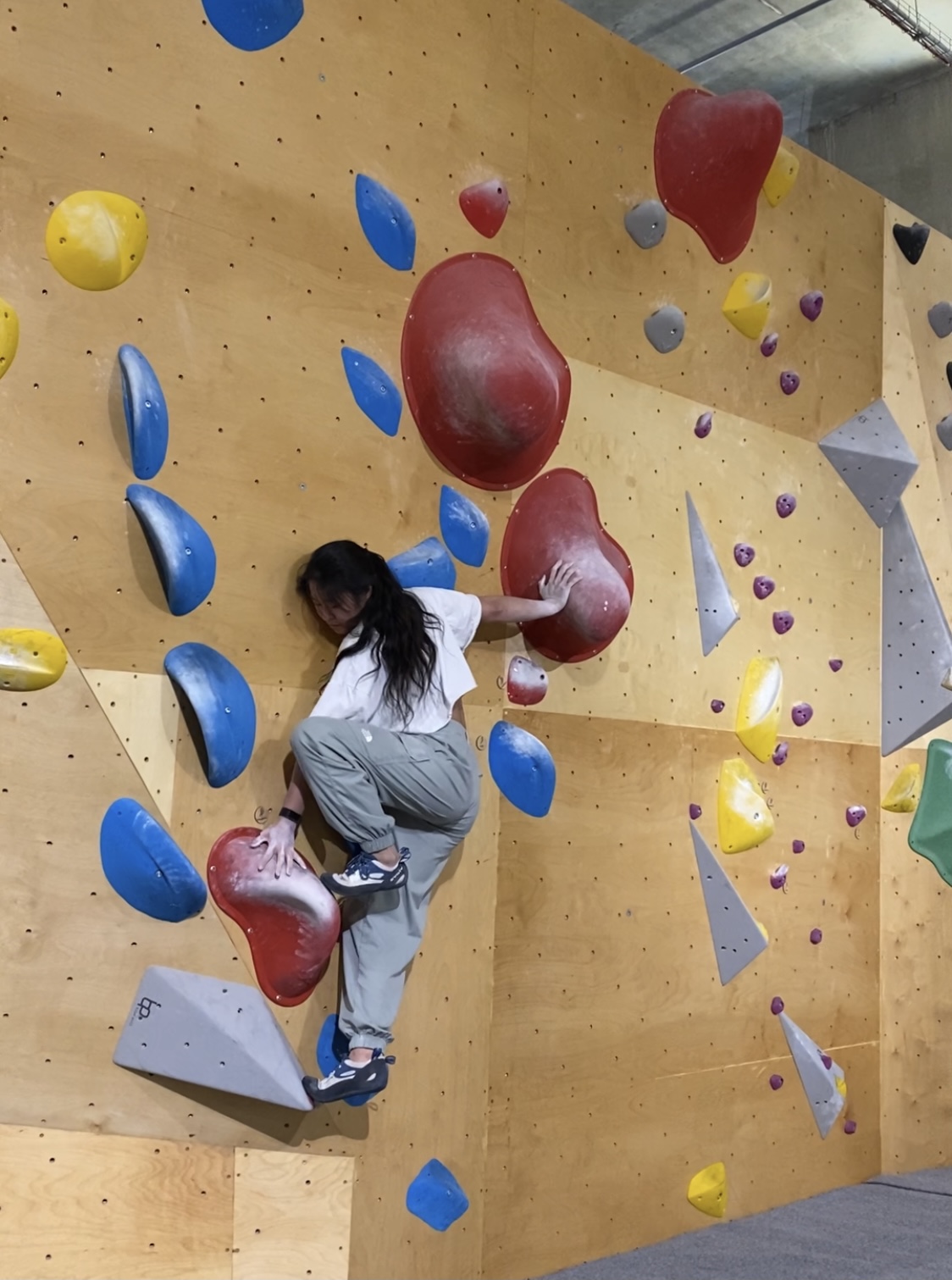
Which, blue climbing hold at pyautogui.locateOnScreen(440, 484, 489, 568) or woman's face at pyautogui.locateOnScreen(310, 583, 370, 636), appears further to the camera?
blue climbing hold at pyautogui.locateOnScreen(440, 484, 489, 568)

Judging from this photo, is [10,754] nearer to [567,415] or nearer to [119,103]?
[119,103]

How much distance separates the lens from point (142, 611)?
2.33 m

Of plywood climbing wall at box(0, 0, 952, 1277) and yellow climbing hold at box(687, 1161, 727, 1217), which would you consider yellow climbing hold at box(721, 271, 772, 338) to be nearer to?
plywood climbing wall at box(0, 0, 952, 1277)

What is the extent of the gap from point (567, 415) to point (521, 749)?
830mm

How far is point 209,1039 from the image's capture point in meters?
2.28

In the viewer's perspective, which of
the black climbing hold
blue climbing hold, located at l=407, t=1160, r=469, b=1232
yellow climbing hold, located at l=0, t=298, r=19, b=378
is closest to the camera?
yellow climbing hold, located at l=0, t=298, r=19, b=378

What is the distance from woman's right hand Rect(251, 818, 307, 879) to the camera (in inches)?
93.4

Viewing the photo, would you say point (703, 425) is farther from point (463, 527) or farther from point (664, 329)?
point (463, 527)

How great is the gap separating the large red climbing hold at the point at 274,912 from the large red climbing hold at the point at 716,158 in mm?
2026

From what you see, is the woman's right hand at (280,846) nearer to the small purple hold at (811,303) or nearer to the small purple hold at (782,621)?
the small purple hold at (782,621)

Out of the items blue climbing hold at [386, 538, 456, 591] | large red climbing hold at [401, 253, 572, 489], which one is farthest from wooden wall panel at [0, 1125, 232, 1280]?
large red climbing hold at [401, 253, 572, 489]

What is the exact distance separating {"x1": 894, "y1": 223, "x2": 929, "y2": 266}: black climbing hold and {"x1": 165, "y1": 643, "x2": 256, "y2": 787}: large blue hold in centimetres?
274

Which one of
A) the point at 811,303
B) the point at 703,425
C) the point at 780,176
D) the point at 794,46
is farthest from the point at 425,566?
the point at 794,46

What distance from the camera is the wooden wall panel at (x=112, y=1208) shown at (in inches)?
82.0
